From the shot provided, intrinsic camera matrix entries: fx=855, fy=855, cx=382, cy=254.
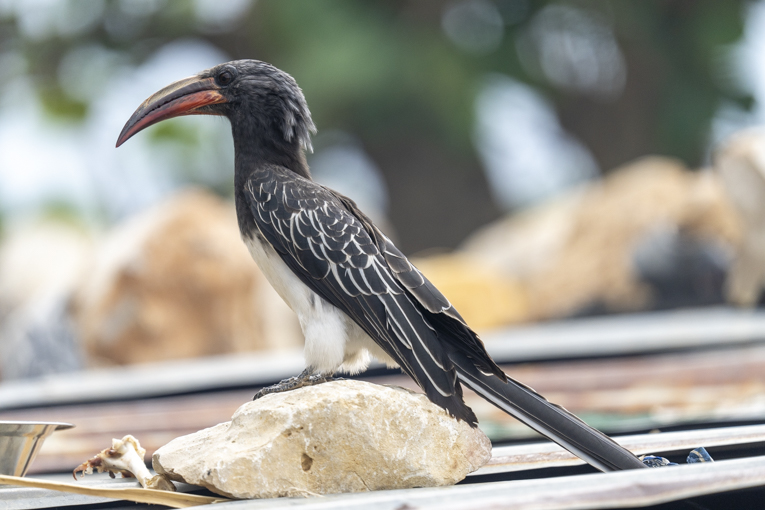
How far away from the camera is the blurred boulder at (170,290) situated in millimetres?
10172

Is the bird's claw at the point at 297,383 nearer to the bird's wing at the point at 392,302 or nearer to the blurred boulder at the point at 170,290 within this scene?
the bird's wing at the point at 392,302

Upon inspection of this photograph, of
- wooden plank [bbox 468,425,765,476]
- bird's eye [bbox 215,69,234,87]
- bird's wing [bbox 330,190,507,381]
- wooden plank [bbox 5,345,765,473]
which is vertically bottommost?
wooden plank [bbox 5,345,765,473]

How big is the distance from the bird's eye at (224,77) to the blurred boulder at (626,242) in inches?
344

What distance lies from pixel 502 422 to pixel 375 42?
17.6 m

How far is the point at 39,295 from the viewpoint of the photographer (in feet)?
47.9

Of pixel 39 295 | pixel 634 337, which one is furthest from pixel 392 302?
pixel 39 295

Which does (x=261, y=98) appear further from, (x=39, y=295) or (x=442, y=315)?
(x=39, y=295)

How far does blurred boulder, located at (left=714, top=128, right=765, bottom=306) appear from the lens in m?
9.62

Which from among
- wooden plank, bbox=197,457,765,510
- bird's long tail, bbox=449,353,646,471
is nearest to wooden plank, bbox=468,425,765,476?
bird's long tail, bbox=449,353,646,471

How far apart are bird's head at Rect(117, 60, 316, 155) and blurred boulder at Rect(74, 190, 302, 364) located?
21.4 feet

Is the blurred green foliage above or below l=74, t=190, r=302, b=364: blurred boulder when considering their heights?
above

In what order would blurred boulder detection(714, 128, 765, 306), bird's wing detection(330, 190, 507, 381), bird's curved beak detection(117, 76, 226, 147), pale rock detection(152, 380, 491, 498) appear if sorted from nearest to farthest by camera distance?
1. pale rock detection(152, 380, 491, 498)
2. bird's wing detection(330, 190, 507, 381)
3. bird's curved beak detection(117, 76, 226, 147)
4. blurred boulder detection(714, 128, 765, 306)

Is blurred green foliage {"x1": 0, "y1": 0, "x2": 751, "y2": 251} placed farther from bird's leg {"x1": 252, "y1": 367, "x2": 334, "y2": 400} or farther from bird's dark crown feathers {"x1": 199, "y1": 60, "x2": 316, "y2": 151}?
bird's leg {"x1": 252, "y1": 367, "x2": 334, "y2": 400}

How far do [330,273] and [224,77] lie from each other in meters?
1.16
